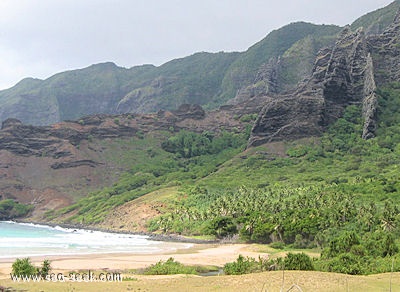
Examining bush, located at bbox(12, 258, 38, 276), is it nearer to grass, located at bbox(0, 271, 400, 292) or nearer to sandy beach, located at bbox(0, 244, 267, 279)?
grass, located at bbox(0, 271, 400, 292)

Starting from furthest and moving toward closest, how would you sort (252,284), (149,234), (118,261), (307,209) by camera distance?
1. (149,234)
2. (307,209)
3. (118,261)
4. (252,284)

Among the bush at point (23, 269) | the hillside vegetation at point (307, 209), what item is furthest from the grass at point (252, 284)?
the hillside vegetation at point (307, 209)

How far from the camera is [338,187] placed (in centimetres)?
12825

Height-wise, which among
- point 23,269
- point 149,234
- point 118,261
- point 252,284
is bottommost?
point 149,234

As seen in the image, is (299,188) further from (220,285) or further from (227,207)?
(220,285)

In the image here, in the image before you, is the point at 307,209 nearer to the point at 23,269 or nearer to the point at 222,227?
the point at 222,227

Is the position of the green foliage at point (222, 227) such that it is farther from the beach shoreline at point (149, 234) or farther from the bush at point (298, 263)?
the bush at point (298, 263)

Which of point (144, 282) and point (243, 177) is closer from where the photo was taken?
point (144, 282)

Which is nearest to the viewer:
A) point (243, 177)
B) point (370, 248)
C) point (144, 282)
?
point (144, 282)

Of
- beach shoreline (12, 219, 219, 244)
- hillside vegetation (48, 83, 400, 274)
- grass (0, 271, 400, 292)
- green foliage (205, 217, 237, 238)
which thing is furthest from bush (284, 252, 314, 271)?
green foliage (205, 217, 237, 238)

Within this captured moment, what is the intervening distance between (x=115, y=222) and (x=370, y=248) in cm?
12023

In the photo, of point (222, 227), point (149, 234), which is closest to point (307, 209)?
point (222, 227)

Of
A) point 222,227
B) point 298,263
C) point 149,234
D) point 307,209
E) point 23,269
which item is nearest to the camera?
point 298,263

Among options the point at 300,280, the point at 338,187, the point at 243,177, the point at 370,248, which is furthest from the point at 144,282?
the point at 243,177
